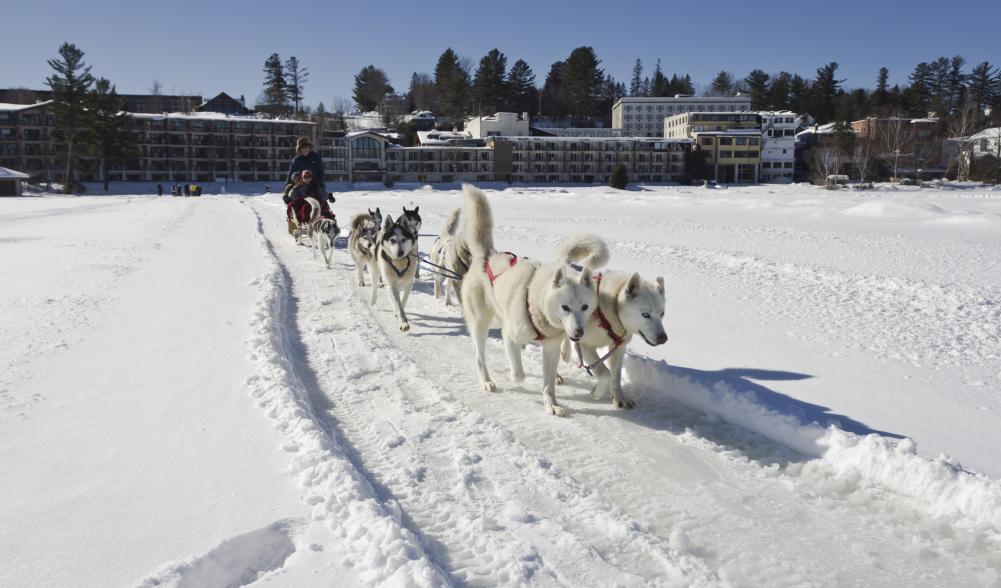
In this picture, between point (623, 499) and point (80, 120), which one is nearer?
point (623, 499)

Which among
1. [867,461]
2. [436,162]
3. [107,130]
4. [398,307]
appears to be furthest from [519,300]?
[107,130]

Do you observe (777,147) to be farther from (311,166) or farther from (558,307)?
(558,307)

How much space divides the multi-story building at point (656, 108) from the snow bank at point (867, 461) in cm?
8731

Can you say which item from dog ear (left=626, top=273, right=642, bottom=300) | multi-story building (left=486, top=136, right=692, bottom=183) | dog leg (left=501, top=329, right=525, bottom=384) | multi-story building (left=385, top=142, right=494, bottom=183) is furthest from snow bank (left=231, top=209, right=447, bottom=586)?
multi-story building (left=486, top=136, right=692, bottom=183)

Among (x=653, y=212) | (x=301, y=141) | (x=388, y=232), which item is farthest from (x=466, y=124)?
(x=388, y=232)

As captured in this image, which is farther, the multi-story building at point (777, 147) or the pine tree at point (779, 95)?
the pine tree at point (779, 95)

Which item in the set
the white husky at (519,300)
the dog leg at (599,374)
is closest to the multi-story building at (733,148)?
the white husky at (519,300)

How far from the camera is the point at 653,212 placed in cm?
2627

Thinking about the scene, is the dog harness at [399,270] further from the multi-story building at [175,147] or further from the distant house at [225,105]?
the distant house at [225,105]

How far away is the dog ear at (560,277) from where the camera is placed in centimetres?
394

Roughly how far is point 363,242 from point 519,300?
4.59 m

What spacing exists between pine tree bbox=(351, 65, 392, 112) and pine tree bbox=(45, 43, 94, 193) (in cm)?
5379

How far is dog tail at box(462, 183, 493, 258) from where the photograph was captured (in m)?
5.09

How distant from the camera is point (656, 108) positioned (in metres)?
88.6
